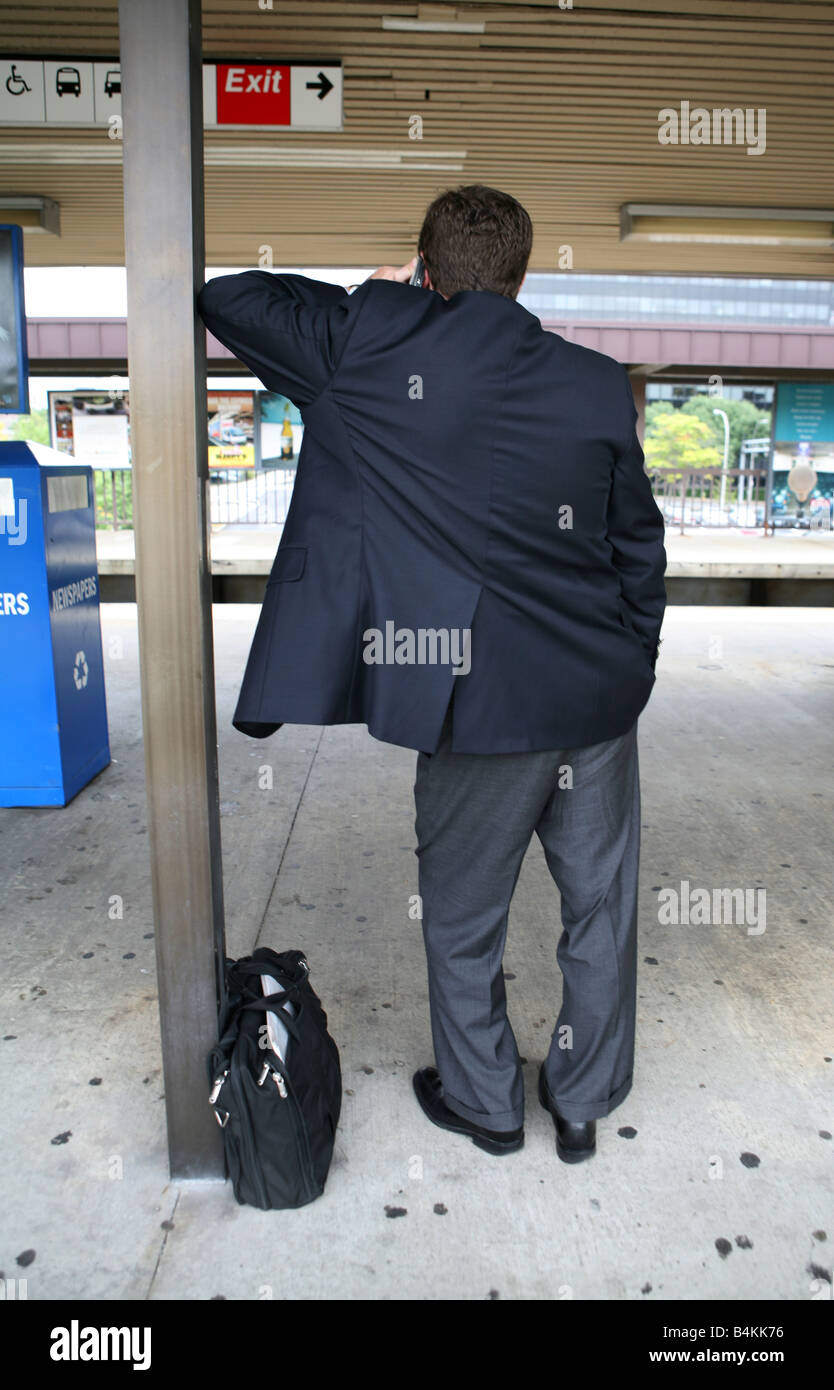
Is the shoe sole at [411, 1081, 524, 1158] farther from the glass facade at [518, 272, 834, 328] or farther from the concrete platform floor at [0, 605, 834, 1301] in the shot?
the glass facade at [518, 272, 834, 328]

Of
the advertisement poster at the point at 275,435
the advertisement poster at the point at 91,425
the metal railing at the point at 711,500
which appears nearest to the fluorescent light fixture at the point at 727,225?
the metal railing at the point at 711,500

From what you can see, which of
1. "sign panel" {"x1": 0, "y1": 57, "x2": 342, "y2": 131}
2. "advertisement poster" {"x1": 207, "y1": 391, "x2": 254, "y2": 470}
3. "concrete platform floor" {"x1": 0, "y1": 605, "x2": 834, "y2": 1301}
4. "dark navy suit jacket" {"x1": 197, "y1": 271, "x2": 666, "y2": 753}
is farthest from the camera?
"advertisement poster" {"x1": 207, "y1": 391, "x2": 254, "y2": 470}

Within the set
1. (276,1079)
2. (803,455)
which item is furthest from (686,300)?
(276,1079)

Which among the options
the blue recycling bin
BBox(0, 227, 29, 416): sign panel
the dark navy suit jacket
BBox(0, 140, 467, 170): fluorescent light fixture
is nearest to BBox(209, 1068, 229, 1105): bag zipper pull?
the dark navy suit jacket

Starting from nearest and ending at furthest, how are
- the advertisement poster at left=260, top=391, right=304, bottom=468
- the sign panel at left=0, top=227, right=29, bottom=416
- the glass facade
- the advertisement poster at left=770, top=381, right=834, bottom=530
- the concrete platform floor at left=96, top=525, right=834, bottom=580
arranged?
1. the sign panel at left=0, top=227, right=29, bottom=416
2. the concrete platform floor at left=96, top=525, right=834, bottom=580
3. the advertisement poster at left=770, top=381, right=834, bottom=530
4. the advertisement poster at left=260, top=391, right=304, bottom=468
5. the glass facade

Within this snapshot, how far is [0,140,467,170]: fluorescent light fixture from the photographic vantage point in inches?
209

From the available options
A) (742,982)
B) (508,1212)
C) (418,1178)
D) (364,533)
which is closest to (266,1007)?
(418,1178)

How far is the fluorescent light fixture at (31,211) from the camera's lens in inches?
254

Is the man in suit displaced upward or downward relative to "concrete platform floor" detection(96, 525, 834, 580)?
upward

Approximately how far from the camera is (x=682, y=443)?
54.2 m

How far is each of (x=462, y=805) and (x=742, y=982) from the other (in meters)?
1.46

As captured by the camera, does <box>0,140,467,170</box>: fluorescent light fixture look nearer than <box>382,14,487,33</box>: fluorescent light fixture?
No

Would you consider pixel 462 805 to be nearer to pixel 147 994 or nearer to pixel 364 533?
pixel 364 533

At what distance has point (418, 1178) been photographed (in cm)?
216
